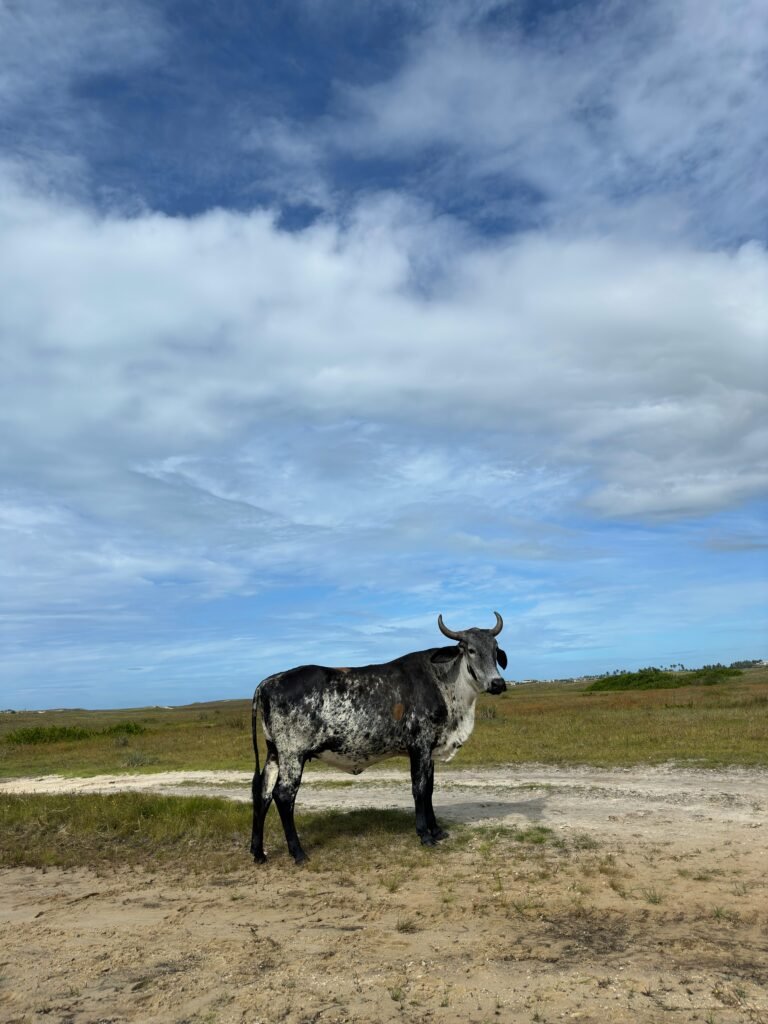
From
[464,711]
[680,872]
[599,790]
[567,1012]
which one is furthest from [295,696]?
[599,790]

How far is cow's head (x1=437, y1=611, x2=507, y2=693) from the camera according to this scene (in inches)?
463

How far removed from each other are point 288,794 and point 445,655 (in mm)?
3043

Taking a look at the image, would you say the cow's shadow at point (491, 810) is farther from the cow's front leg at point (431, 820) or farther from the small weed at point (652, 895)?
the small weed at point (652, 895)

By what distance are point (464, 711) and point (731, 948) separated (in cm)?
551

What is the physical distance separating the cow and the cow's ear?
0.6 inches

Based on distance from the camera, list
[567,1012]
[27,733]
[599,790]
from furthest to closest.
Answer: [27,733] → [599,790] → [567,1012]

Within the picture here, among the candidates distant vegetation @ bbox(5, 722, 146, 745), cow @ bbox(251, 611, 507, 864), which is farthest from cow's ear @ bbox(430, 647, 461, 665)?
distant vegetation @ bbox(5, 722, 146, 745)

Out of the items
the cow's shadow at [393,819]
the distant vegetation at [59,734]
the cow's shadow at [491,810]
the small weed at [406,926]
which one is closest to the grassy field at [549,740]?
the distant vegetation at [59,734]

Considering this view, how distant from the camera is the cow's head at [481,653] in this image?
38.6 feet

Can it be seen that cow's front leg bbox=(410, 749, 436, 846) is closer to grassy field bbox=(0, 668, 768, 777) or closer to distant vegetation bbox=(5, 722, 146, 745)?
grassy field bbox=(0, 668, 768, 777)

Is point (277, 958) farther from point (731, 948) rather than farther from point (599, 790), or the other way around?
point (599, 790)

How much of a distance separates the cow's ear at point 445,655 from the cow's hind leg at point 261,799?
2.72m

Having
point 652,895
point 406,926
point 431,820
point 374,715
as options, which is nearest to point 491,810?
point 431,820

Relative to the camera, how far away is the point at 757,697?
38844mm
